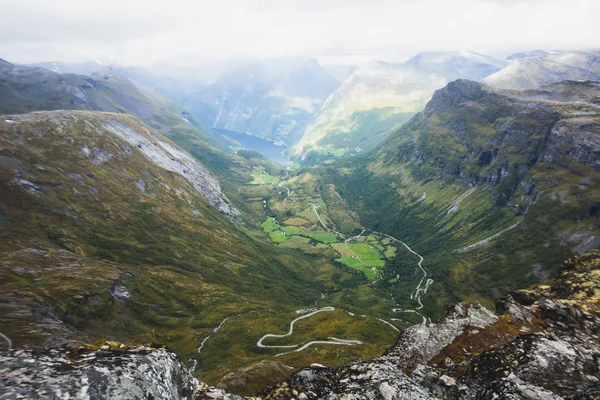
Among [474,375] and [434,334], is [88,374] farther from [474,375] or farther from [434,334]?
[434,334]

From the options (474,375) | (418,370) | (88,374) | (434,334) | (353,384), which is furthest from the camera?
(434,334)

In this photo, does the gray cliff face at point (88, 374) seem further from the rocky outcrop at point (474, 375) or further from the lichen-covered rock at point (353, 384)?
the rocky outcrop at point (474, 375)

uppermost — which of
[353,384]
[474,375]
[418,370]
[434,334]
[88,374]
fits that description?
[88,374]

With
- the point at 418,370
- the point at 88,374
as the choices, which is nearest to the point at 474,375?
the point at 418,370

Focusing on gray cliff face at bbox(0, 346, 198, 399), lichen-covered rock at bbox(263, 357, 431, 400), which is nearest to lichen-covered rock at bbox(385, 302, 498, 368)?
lichen-covered rock at bbox(263, 357, 431, 400)

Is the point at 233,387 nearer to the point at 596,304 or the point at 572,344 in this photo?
the point at 572,344

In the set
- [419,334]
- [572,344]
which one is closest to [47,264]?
[419,334]
